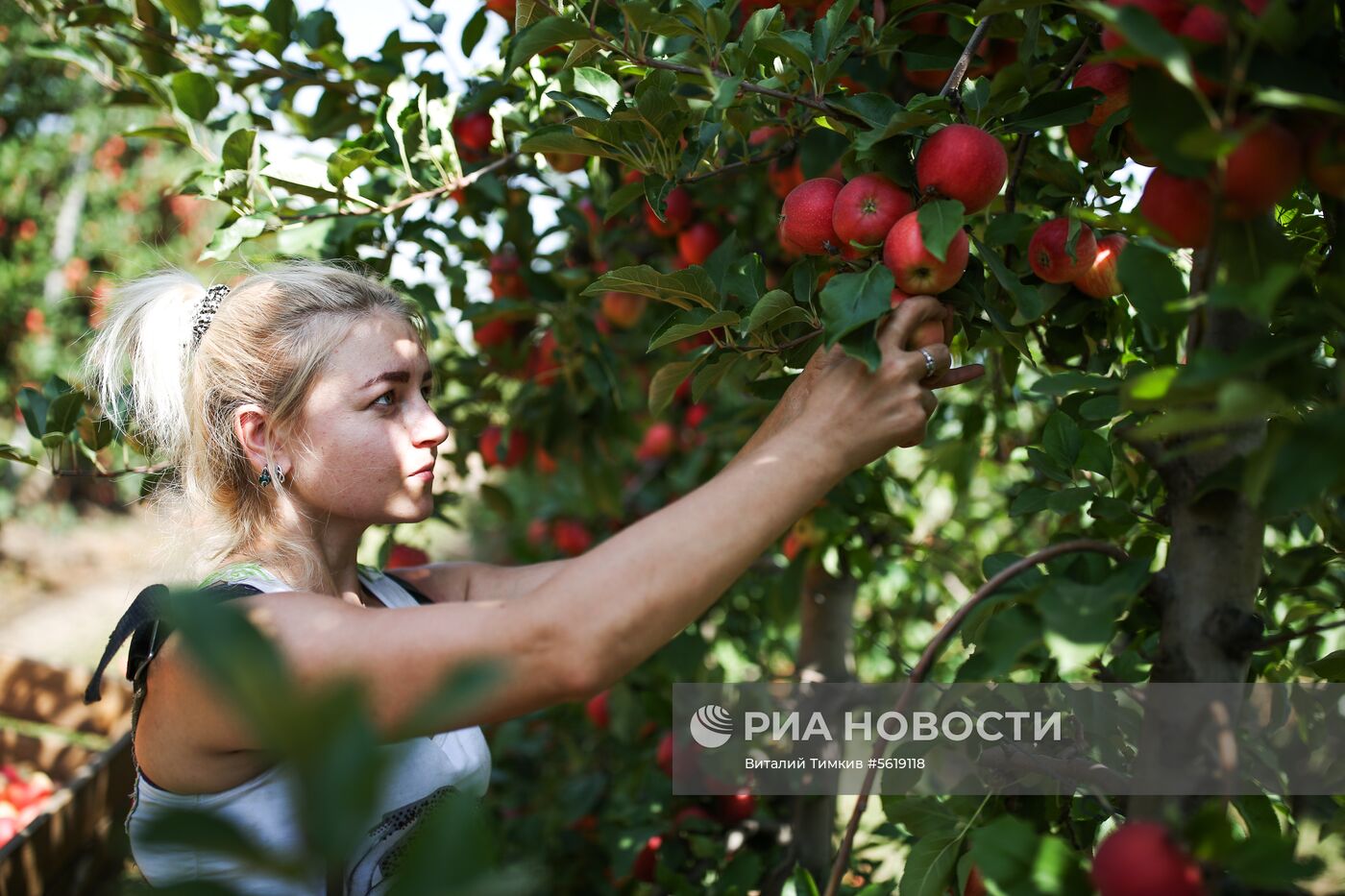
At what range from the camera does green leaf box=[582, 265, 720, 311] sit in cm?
100

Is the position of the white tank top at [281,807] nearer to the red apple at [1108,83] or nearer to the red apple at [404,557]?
the red apple at [404,557]

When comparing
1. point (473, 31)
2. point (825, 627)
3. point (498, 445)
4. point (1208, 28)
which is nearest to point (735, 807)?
point (825, 627)

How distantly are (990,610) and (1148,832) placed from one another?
10.6 inches

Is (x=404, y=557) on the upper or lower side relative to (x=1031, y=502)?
lower

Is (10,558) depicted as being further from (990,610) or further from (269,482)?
(990,610)

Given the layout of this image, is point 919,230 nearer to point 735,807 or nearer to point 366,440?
point 366,440

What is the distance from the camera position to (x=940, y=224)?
0.84 m

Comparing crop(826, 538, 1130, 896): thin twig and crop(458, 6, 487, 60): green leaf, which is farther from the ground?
crop(458, 6, 487, 60): green leaf

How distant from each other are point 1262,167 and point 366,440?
95cm

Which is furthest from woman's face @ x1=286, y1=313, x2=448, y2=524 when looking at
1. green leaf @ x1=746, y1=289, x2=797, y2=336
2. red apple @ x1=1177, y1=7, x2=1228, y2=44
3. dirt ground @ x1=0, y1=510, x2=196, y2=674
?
dirt ground @ x1=0, y1=510, x2=196, y2=674

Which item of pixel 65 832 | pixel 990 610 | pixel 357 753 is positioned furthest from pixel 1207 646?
pixel 65 832

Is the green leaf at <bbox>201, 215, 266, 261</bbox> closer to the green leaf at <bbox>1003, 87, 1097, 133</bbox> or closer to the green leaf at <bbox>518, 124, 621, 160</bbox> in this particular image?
the green leaf at <bbox>518, 124, 621, 160</bbox>

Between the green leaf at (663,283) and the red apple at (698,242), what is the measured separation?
0.69 metres

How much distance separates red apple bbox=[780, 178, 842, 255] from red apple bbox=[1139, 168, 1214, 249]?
1.06 ft
